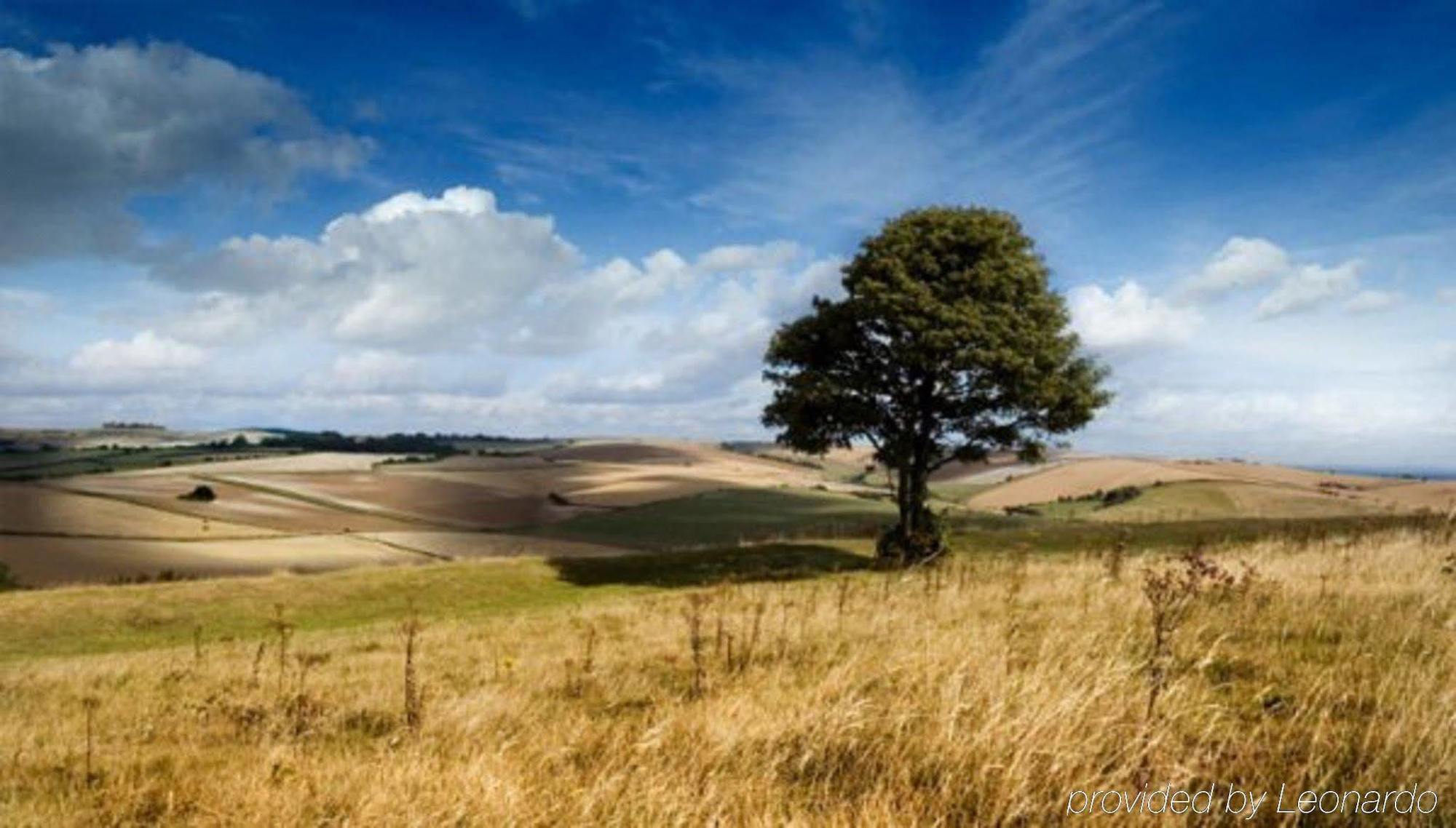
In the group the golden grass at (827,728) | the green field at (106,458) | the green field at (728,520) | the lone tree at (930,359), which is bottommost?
the green field at (728,520)

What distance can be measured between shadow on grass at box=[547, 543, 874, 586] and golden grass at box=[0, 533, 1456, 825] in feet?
74.0

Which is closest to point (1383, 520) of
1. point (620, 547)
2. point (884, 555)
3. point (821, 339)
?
point (884, 555)

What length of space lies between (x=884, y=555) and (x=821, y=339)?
9.85 metres

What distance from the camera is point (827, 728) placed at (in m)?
6.16

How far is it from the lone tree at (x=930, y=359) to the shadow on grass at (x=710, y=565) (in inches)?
136

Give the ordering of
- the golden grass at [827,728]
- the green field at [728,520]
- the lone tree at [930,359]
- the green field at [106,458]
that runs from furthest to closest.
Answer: the green field at [106,458] → the green field at [728,520] → the lone tree at [930,359] → the golden grass at [827,728]

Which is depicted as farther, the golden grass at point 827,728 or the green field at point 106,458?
the green field at point 106,458

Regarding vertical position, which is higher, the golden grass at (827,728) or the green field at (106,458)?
the golden grass at (827,728)

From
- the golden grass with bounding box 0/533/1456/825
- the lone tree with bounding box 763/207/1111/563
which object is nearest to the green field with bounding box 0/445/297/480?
the lone tree with bounding box 763/207/1111/563

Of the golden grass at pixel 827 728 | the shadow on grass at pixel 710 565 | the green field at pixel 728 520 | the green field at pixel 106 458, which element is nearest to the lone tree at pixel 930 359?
the shadow on grass at pixel 710 565

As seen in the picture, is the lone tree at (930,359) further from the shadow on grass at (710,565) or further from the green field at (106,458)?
the green field at (106,458)

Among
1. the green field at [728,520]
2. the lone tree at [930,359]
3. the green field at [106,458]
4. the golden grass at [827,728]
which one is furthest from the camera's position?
the green field at [106,458]

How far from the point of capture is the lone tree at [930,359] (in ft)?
116

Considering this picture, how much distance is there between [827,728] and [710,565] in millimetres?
33308
